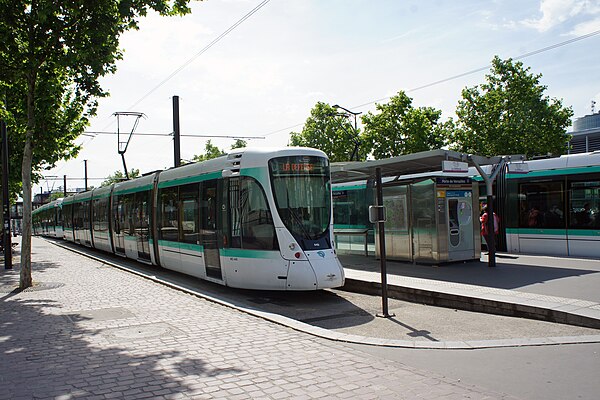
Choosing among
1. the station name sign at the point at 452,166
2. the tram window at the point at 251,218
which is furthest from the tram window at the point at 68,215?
the station name sign at the point at 452,166

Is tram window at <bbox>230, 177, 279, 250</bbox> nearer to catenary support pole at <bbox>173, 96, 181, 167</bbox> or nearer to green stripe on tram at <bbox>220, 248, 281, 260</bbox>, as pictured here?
green stripe on tram at <bbox>220, 248, 281, 260</bbox>

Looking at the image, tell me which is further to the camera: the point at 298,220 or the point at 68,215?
the point at 68,215

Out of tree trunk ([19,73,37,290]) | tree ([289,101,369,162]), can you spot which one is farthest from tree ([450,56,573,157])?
tree trunk ([19,73,37,290])

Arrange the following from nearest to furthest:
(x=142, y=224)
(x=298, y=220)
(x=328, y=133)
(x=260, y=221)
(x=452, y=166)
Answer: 1. (x=298, y=220)
2. (x=260, y=221)
3. (x=452, y=166)
4. (x=142, y=224)
5. (x=328, y=133)

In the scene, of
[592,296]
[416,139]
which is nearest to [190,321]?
[592,296]

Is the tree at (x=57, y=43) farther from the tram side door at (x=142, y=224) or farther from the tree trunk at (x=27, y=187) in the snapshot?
the tram side door at (x=142, y=224)

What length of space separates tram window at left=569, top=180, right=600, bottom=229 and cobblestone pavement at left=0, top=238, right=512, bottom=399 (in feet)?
35.9

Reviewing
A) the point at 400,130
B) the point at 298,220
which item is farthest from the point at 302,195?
the point at 400,130

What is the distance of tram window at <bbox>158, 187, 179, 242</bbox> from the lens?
14031mm

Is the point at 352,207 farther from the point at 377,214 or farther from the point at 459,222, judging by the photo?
the point at 377,214

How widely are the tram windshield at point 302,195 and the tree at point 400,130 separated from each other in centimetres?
3221

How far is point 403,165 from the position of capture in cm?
1452

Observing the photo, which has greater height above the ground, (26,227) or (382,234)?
(26,227)

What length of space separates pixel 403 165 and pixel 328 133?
39.0 m
